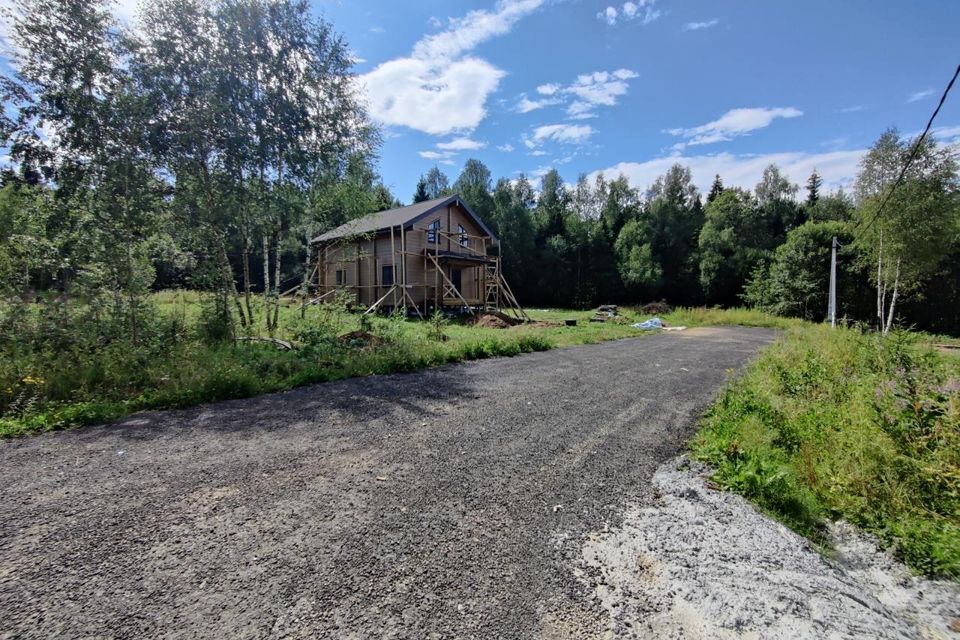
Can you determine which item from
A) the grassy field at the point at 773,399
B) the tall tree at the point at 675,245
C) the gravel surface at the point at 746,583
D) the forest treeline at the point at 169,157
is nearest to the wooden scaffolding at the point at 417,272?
the forest treeline at the point at 169,157

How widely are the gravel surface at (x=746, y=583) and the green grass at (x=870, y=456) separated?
0.60 ft

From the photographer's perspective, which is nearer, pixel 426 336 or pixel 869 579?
pixel 869 579

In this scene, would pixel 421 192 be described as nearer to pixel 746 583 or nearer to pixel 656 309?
pixel 656 309

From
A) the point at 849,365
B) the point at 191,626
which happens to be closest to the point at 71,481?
the point at 191,626

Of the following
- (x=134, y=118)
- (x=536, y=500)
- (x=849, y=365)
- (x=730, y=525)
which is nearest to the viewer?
(x=730, y=525)

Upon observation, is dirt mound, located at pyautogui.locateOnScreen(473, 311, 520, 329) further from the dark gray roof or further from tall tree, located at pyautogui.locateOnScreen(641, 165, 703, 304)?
tall tree, located at pyautogui.locateOnScreen(641, 165, 703, 304)

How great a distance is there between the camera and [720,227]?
1206 inches

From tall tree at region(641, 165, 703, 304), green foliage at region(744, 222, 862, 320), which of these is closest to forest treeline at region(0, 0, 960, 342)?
green foliage at region(744, 222, 862, 320)

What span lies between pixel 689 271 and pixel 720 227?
428 cm

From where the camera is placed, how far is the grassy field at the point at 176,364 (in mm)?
4426

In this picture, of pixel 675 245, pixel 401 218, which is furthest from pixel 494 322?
pixel 675 245

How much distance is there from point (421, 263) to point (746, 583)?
57.6ft

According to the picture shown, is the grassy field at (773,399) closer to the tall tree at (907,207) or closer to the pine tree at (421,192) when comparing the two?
the tall tree at (907,207)

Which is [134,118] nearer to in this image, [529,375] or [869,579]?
[529,375]
